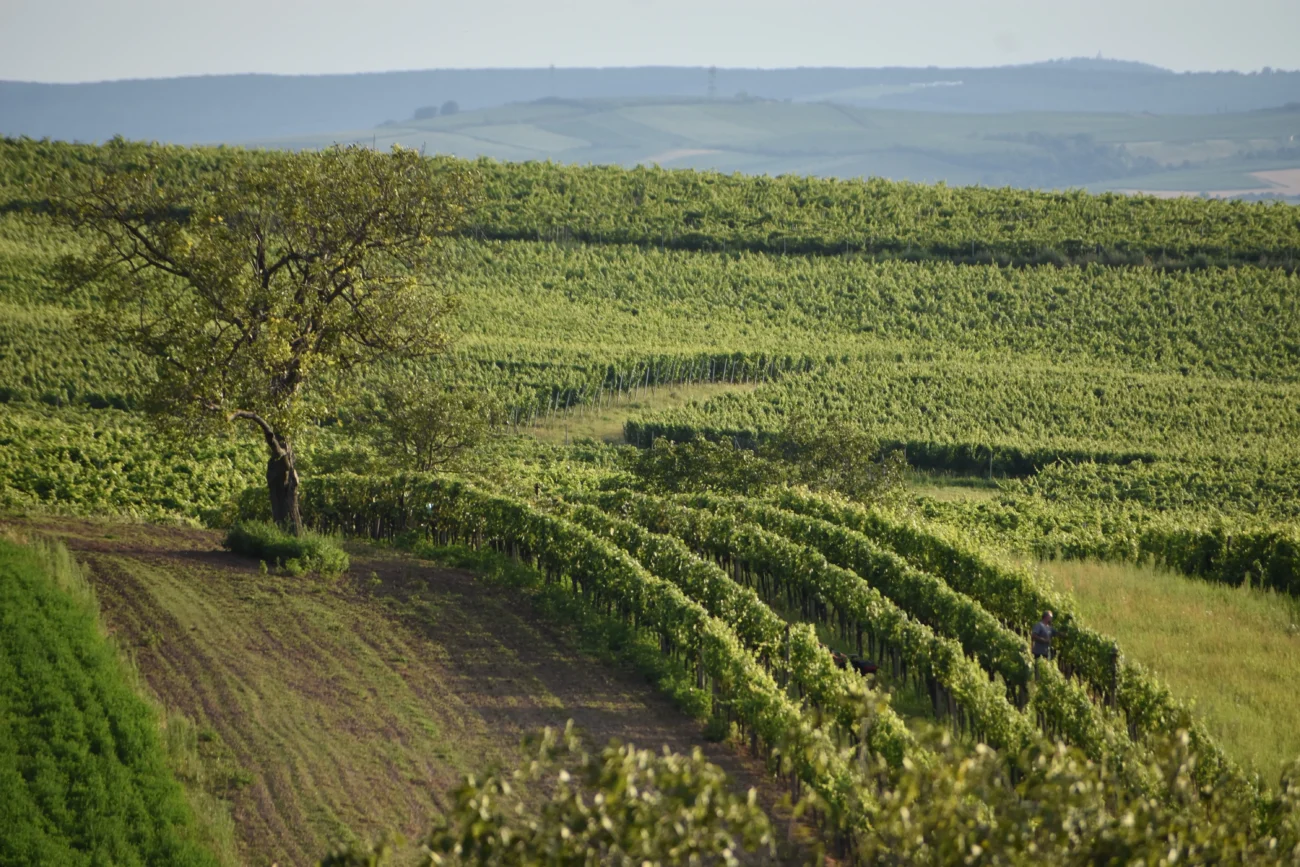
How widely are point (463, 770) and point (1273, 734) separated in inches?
570

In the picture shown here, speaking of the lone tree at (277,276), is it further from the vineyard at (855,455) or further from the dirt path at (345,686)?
the dirt path at (345,686)

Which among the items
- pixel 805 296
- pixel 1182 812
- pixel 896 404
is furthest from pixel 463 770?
pixel 805 296

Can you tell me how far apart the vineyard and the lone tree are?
146 centimetres

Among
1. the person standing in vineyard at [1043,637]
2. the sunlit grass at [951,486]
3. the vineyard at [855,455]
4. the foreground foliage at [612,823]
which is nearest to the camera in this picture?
the foreground foliage at [612,823]

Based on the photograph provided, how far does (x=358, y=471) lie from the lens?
42188 millimetres

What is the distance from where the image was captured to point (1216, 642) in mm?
28328

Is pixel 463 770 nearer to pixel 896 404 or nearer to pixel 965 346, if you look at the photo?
pixel 896 404

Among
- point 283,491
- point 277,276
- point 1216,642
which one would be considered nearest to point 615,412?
point 277,276

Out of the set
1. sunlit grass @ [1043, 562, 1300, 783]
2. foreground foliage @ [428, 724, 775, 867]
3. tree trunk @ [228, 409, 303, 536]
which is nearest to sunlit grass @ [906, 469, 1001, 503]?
sunlit grass @ [1043, 562, 1300, 783]

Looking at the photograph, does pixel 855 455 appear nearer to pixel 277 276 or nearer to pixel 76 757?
pixel 277 276

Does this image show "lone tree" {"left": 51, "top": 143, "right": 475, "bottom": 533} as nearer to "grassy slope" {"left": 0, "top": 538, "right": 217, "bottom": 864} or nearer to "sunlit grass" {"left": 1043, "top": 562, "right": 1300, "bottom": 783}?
"grassy slope" {"left": 0, "top": 538, "right": 217, "bottom": 864}

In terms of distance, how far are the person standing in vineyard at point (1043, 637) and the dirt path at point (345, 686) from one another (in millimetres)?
7428

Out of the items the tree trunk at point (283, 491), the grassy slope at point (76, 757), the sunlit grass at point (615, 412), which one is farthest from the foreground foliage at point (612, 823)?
the sunlit grass at point (615, 412)

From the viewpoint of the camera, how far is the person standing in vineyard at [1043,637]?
24391mm
